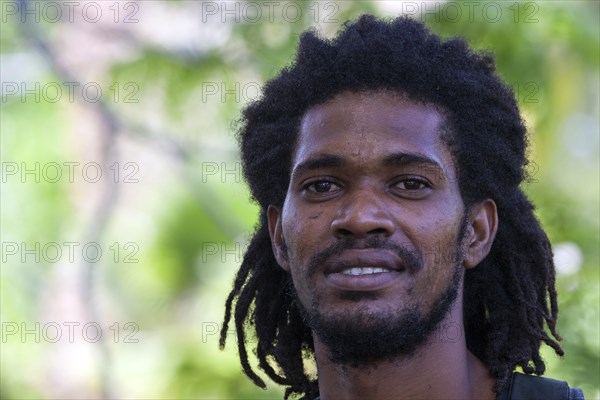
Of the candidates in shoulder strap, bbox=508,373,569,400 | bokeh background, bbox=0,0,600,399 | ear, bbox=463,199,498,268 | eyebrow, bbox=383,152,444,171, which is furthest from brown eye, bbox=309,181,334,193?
bokeh background, bbox=0,0,600,399

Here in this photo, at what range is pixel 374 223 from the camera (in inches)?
175

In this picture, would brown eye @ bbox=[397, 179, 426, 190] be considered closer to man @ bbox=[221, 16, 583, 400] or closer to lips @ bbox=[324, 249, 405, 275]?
man @ bbox=[221, 16, 583, 400]

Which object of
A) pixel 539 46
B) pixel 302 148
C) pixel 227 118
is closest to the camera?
pixel 302 148

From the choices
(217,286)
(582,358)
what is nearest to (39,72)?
(217,286)

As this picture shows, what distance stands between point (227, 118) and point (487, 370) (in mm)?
4892

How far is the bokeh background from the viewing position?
8070mm

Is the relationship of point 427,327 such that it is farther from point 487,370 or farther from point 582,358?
point 582,358

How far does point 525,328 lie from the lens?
4906 millimetres

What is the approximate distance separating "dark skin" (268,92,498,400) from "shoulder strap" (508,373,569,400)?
12cm

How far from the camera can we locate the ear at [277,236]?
4.94 m

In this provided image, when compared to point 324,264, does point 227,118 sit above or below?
above

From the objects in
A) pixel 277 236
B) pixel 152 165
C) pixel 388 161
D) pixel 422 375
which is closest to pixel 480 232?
pixel 388 161

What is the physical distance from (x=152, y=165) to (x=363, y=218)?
6.39m

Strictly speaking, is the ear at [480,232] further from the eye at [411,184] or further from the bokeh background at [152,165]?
the bokeh background at [152,165]
